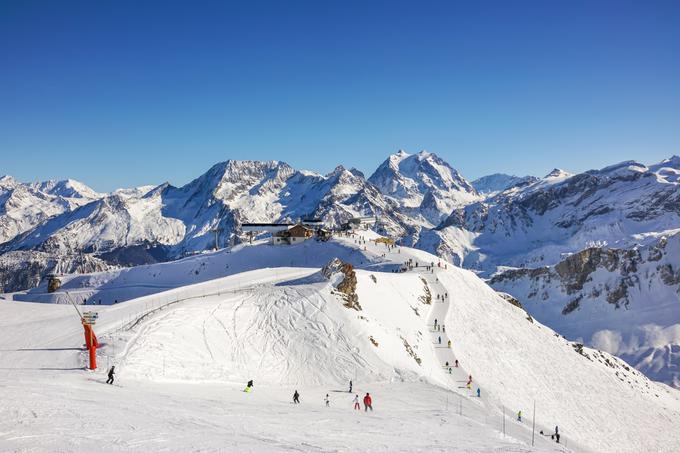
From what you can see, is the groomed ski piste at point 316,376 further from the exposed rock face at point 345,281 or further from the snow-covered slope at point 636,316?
the snow-covered slope at point 636,316

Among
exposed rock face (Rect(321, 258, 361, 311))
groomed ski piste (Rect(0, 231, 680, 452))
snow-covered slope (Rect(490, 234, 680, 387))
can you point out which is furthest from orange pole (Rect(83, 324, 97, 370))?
snow-covered slope (Rect(490, 234, 680, 387))

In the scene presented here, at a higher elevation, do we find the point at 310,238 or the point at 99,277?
the point at 310,238

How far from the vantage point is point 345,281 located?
187 ft

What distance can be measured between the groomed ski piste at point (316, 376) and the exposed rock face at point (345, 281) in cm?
72

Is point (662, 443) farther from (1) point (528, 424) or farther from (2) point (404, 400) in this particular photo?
(2) point (404, 400)

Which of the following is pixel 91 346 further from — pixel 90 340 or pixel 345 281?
pixel 345 281

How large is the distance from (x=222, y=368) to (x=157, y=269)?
64.2 meters

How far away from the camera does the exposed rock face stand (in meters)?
54.5

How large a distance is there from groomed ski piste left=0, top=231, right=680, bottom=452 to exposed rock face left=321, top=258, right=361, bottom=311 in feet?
2.37

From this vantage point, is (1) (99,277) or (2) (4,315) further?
(1) (99,277)

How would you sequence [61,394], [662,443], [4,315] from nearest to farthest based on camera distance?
[61,394]
[4,315]
[662,443]

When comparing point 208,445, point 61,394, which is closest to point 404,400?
point 208,445

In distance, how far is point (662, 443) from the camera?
5612 centimetres

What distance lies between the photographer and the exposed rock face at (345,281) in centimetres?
5450
